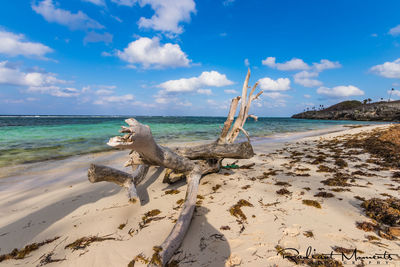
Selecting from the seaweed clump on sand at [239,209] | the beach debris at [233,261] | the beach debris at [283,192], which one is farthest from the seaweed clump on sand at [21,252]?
the beach debris at [283,192]

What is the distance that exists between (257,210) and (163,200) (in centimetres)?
197

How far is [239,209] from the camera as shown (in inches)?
121

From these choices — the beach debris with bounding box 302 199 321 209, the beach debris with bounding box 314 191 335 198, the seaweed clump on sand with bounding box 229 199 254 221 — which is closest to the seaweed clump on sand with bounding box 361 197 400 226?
the beach debris with bounding box 314 191 335 198

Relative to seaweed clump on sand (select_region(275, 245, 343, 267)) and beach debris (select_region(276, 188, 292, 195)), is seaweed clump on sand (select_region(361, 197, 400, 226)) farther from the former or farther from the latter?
seaweed clump on sand (select_region(275, 245, 343, 267))

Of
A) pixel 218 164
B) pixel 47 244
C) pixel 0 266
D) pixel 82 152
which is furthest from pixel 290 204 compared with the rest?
pixel 82 152

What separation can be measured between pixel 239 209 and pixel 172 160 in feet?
5.06

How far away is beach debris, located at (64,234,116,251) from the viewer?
240 cm

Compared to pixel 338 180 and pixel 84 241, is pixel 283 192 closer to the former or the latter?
pixel 338 180

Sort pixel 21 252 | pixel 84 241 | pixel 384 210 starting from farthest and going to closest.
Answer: pixel 384 210 → pixel 84 241 → pixel 21 252

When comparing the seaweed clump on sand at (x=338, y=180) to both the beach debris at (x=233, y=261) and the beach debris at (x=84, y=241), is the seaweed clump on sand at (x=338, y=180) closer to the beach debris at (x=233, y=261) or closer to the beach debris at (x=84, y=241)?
the beach debris at (x=233, y=261)

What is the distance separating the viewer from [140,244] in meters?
2.39

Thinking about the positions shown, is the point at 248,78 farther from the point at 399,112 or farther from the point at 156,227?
the point at 399,112

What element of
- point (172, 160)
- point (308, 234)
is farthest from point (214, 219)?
point (308, 234)

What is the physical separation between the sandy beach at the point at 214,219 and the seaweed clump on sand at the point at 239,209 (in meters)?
0.02
